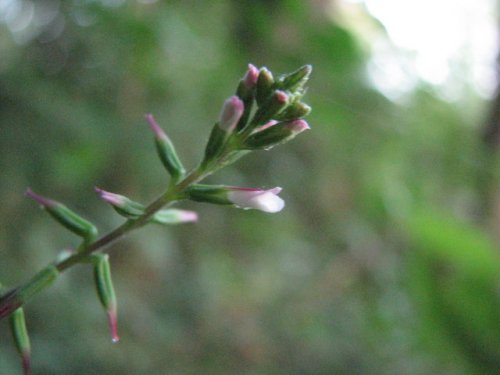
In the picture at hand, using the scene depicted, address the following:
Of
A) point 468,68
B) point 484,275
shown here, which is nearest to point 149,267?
point 484,275

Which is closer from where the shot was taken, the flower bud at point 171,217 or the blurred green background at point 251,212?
the flower bud at point 171,217

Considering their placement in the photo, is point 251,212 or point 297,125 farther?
point 251,212

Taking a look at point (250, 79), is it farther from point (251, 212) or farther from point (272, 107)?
point (251, 212)

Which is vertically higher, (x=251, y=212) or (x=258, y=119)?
(x=251, y=212)

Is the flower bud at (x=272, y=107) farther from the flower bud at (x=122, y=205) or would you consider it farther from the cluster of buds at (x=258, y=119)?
the flower bud at (x=122, y=205)

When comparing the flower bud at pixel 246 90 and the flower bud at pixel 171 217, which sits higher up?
the flower bud at pixel 246 90

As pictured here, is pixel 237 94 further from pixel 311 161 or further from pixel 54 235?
pixel 311 161

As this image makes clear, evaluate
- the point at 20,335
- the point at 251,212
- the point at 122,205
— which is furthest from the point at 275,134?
the point at 251,212

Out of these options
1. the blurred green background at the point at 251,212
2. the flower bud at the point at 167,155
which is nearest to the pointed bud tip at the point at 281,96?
the flower bud at the point at 167,155
